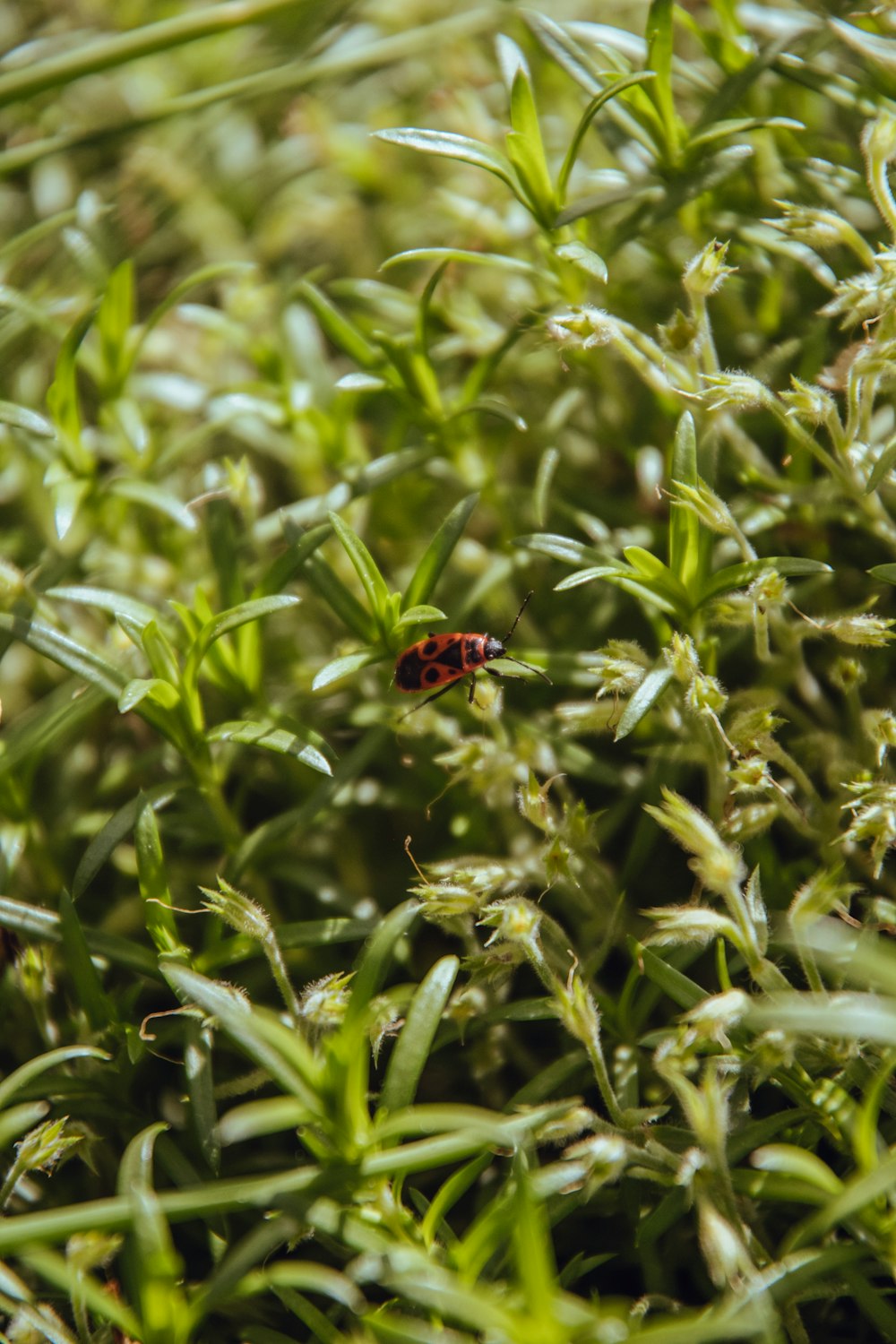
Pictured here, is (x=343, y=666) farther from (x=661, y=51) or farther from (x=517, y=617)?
(x=661, y=51)

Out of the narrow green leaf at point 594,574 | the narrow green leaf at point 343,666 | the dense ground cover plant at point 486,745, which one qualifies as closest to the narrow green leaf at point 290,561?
the dense ground cover plant at point 486,745

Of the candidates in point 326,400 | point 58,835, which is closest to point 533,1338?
point 58,835

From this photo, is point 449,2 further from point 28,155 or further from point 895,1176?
point 895,1176

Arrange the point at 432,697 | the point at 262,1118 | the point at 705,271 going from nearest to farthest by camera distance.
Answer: the point at 262,1118, the point at 705,271, the point at 432,697

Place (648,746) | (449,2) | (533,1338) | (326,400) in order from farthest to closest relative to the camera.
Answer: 1. (449,2)
2. (326,400)
3. (648,746)
4. (533,1338)

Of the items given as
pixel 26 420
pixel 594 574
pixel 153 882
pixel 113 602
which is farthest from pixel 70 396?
pixel 594 574

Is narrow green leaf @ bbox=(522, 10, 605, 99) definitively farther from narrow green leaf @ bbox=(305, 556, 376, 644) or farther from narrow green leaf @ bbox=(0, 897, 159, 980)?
narrow green leaf @ bbox=(0, 897, 159, 980)

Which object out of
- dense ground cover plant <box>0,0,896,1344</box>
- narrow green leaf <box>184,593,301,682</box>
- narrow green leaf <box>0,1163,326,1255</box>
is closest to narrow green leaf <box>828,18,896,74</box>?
dense ground cover plant <box>0,0,896,1344</box>
